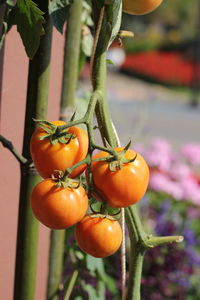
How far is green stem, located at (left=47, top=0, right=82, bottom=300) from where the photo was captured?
1.24 metres

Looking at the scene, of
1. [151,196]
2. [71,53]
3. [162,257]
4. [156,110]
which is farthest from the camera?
[156,110]

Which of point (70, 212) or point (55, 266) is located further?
point (55, 266)

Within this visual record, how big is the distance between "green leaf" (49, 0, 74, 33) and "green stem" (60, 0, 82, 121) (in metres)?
0.31

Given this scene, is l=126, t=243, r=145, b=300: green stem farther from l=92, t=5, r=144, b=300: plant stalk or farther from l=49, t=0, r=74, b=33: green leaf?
l=49, t=0, r=74, b=33: green leaf

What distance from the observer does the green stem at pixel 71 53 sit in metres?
1.21

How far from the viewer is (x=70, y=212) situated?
744mm

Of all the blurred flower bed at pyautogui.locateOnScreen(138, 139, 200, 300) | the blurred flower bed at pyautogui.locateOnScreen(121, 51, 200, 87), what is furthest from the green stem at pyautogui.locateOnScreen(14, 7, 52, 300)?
the blurred flower bed at pyautogui.locateOnScreen(121, 51, 200, 87)

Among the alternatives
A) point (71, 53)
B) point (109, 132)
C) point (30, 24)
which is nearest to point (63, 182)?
point (109, 132)

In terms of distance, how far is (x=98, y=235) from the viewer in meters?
0.77

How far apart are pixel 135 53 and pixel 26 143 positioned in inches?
804

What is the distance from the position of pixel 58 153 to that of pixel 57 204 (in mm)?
59

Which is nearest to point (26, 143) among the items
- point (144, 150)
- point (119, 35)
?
point (119, 35)

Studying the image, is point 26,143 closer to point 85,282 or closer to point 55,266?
point 55,266

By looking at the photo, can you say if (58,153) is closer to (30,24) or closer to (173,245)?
(30,24)
